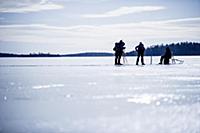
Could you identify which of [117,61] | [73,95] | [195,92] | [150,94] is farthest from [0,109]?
[117,61]

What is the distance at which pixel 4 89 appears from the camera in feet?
50.9

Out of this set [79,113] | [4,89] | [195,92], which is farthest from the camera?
[4,89]

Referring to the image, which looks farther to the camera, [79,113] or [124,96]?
[124,96]

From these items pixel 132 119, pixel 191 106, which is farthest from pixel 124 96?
pixel 132 119

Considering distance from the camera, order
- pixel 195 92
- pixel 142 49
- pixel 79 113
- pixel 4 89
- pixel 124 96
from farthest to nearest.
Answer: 1. pixel 142 49
2. pixel 4 89
3. pixel 195 92
4. pixel 124 96
5. pixel 79 113

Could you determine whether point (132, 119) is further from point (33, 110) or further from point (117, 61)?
point (117, 61)

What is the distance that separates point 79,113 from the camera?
10.2 meters

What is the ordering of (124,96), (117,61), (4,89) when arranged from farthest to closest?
1. (117,61)
2. (4,89)
3. (124,96)

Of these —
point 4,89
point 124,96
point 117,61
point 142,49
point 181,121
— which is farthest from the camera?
point 117,61

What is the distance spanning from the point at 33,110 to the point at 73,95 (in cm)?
319

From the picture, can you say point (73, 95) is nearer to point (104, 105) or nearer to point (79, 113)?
point (104, 105)

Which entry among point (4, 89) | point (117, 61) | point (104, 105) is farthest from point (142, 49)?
point (104, 105)

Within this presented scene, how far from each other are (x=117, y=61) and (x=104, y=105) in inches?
1283

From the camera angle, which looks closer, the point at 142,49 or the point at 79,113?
the point at 79,113
